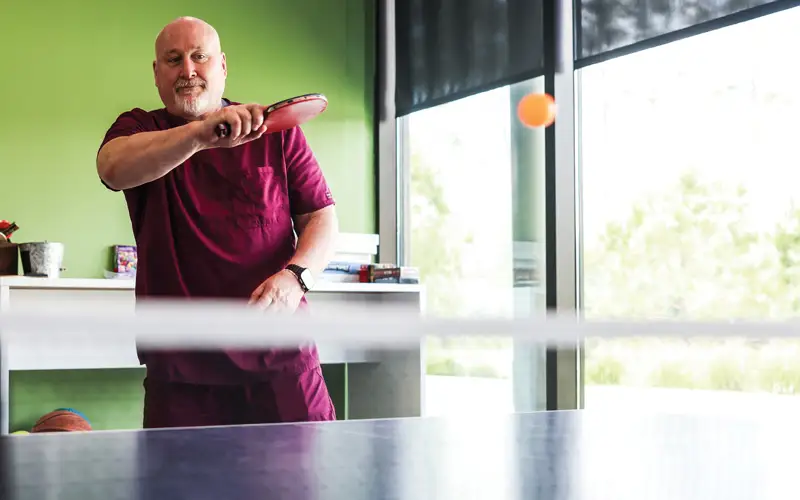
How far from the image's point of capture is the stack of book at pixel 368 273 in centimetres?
390

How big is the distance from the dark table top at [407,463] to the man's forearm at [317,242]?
719mm

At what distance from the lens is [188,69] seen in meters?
1.73

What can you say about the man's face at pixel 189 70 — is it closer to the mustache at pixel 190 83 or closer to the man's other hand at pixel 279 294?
the mustache at pixel 190 83

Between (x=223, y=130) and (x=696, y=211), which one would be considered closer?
(x=223, y=130)

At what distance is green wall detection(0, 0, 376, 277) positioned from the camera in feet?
12.2

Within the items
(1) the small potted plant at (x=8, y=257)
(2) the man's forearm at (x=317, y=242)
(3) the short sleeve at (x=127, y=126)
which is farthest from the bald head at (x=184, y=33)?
(1) the small potted plant at (x=8, y=257)

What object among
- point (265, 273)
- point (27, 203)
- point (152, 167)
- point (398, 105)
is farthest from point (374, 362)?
point (152, 167)

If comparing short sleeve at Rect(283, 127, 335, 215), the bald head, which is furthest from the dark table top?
the bald head

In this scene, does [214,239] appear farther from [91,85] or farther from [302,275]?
[91,85]

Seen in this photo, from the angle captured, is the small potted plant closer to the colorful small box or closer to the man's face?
the colorful small box

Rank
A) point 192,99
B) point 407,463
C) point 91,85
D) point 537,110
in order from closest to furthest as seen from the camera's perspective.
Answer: point 407,463 < point 192,99 < point 537,110 < point 91,85

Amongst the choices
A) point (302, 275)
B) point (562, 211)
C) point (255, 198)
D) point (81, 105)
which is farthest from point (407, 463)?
point (81, 105)

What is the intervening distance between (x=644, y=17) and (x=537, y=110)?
0.63m

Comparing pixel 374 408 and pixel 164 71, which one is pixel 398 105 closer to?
pixel 374 408
